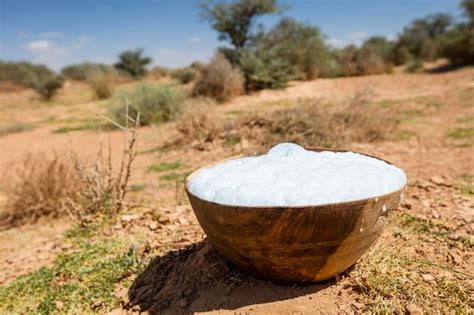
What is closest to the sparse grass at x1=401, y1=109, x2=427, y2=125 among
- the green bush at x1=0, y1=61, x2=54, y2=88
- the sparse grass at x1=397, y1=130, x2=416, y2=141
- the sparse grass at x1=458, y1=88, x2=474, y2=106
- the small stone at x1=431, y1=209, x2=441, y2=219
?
the sparse grass at x1=397, y1=130, x2=416, y2=141

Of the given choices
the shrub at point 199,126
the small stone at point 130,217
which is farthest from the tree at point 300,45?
the small stone at point 130,217

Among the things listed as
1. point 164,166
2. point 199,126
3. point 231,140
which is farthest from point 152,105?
point 164,166

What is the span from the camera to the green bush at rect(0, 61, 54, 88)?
2593 cm

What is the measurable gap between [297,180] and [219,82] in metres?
11.5

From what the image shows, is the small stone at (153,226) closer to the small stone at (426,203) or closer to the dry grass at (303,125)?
the small stone at (426,203)

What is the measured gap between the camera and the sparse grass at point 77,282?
2.54 metres

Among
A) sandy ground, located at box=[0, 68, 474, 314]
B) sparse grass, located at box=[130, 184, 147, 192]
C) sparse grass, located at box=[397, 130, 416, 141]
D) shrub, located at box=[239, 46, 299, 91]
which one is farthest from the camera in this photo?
shrub, located at box=[239, 46, 299, 91]

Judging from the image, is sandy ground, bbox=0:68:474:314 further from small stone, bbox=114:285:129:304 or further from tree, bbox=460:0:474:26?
tree, bbox=460:0:474:26

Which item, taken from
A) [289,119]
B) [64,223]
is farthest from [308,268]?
[289,119]

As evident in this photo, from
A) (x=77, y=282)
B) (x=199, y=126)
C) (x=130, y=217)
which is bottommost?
(x=77, y=282)

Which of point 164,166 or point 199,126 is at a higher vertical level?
point 199,126

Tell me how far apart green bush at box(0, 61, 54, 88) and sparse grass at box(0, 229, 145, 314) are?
23.5 m

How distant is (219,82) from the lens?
13.0 m

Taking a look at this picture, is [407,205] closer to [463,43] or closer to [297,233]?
[297,233]
